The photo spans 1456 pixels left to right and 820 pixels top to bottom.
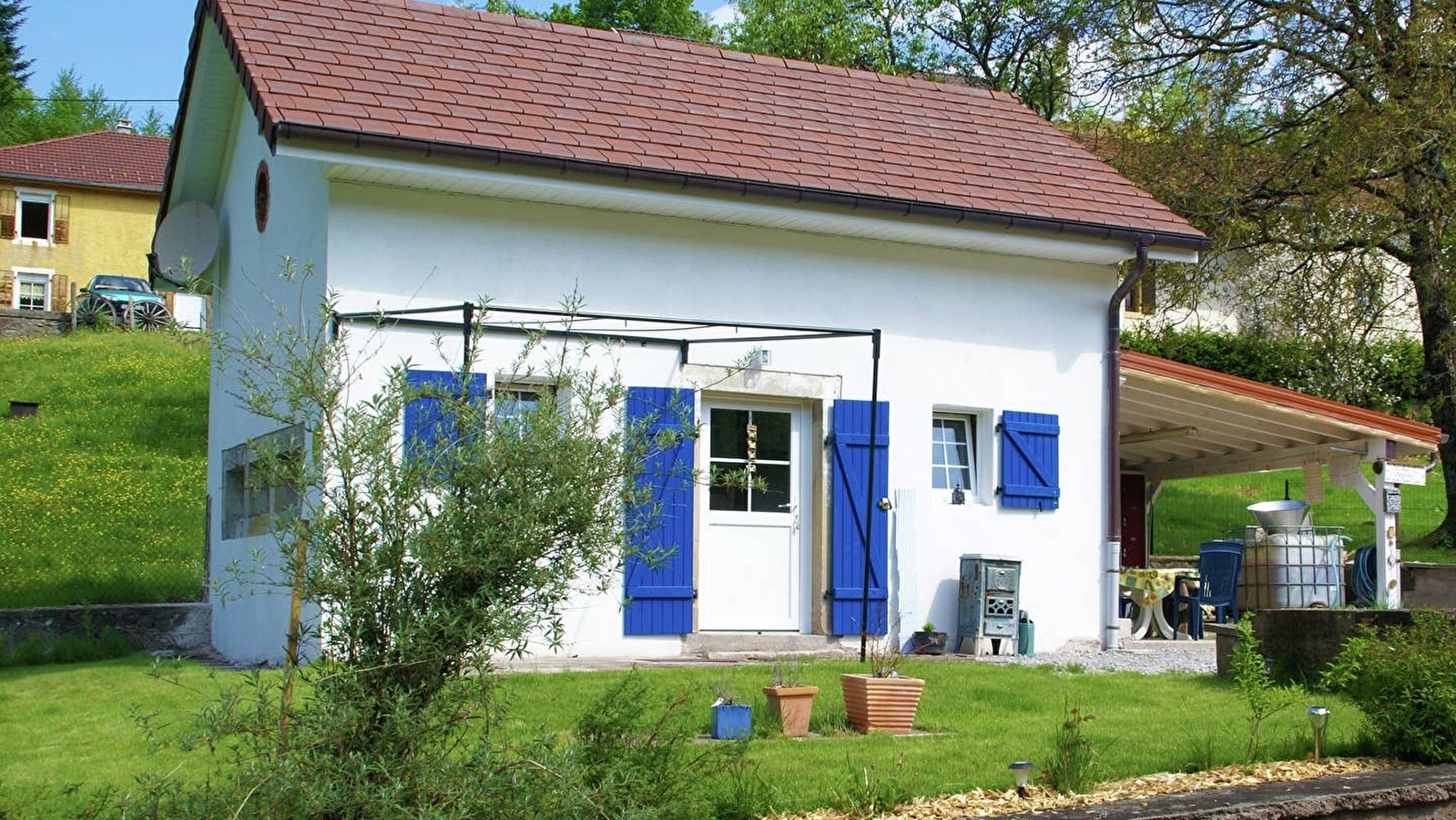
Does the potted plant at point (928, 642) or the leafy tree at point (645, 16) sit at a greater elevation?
the leafy tree at point (645, 16)

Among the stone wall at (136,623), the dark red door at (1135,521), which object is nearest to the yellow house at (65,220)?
the stone wall at (136,623)

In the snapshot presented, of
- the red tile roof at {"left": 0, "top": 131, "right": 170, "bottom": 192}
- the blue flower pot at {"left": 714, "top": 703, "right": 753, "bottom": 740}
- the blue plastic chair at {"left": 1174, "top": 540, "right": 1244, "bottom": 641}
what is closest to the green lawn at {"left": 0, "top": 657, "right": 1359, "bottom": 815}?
the blue flower pot at {"left": 714, "top": 703, "right": 753, "bottom": 740}

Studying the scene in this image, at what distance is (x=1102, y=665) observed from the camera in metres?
10.9

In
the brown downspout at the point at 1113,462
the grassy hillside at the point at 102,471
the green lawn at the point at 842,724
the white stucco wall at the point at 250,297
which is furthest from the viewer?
the grassy hillside at the point at 102,471

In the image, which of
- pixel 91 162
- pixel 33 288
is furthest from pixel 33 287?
pixel 91 162

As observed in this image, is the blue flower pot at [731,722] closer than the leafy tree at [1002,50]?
Yes

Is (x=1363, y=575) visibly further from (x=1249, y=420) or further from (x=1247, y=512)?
(x=1247, y=512)

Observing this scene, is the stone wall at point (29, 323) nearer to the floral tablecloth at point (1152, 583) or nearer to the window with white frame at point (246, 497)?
the window with white frame at point (246, 497)

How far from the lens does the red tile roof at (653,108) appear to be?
10711 millimetres

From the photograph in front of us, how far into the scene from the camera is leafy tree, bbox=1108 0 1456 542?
1856cm

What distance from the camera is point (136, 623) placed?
502 inches

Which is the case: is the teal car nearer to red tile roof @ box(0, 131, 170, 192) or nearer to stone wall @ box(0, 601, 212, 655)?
red tile roof @ box(0, 131, 170, 192)

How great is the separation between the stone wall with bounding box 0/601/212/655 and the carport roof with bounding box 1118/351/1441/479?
28.2ft

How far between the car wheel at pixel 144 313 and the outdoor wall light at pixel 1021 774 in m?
30.6
